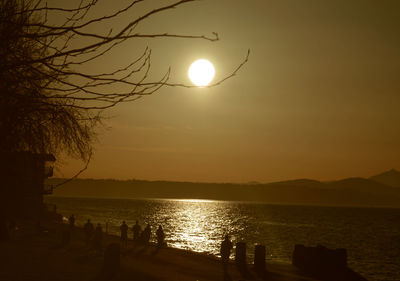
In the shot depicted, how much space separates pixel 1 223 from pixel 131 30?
66.4 ft

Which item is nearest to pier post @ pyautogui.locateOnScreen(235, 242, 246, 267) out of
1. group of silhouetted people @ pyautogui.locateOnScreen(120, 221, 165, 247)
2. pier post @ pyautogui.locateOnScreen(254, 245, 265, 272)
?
pier post @ pyautogui.locateOnScreen(254, 245, 265, 272)

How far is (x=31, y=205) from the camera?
44.9m

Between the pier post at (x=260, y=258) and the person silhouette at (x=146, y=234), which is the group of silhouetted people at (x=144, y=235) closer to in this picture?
the person silhouette at (x=146, y=234)

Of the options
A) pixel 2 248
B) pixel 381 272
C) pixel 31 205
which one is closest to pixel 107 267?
pixel 2 248

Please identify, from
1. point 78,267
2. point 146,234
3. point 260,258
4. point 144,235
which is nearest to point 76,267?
point 78,267

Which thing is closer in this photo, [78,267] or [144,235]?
[78,267]

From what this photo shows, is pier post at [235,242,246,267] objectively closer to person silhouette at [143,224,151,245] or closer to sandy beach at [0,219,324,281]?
sandy beach at [0,219,324,281]

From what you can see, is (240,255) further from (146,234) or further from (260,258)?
(146,234)

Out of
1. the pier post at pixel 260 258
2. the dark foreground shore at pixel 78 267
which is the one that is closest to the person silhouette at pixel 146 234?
the dark foreground shore at pixel 78 267

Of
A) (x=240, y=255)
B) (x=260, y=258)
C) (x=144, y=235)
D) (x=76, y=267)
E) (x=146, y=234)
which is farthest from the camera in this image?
(x=144, y=235)

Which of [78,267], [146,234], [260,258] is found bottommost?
[260,258]

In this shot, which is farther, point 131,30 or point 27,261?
point 27,261

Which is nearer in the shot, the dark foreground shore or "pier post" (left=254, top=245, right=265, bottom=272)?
the dark foreground shore

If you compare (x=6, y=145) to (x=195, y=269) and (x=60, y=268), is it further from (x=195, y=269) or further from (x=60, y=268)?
(x=195, y=269)
